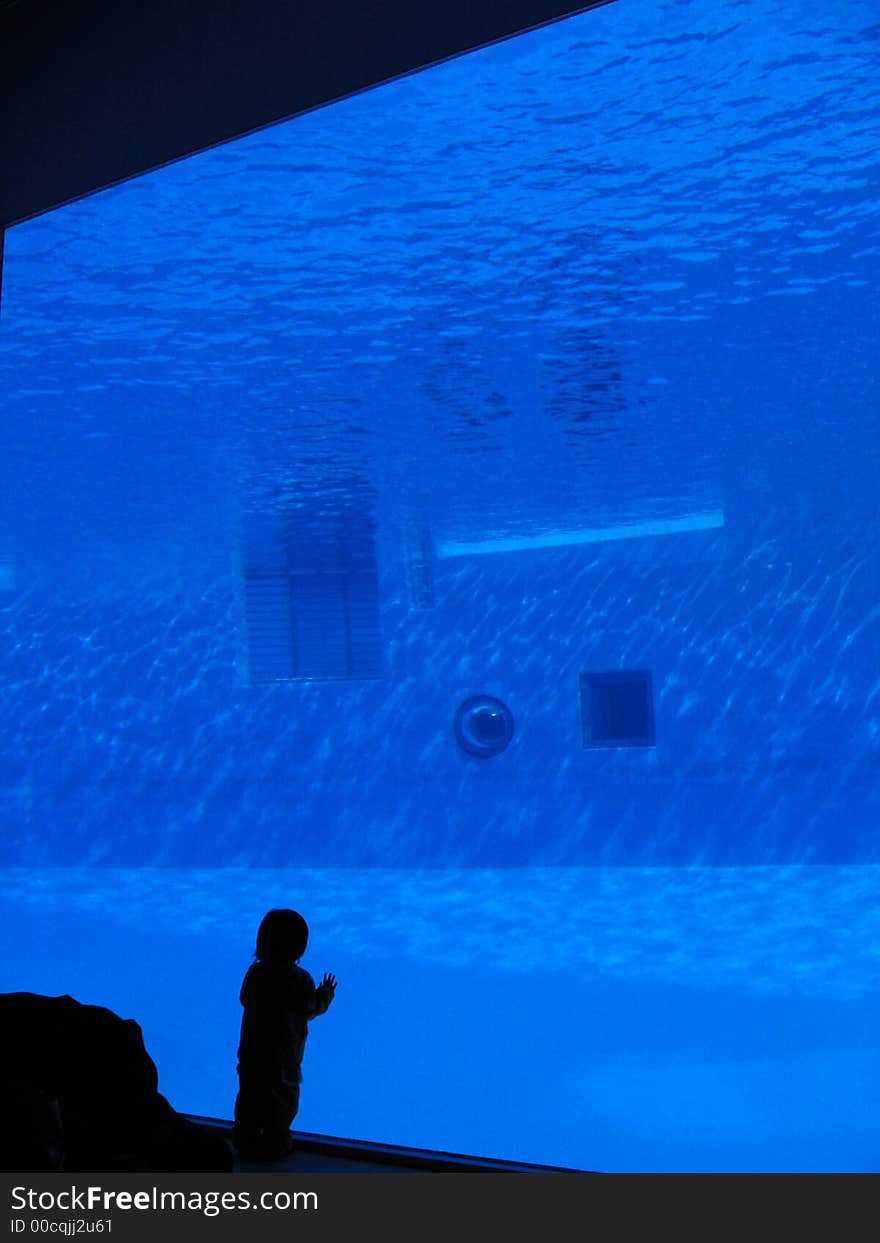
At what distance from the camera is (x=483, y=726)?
2219cm

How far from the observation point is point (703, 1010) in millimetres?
18719

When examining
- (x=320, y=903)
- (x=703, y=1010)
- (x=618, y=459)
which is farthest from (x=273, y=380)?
(x=320, y=903)

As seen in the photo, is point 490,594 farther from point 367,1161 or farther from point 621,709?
point 367,1161

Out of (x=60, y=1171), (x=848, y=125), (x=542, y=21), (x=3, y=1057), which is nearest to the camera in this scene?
(x=60, y=1171)

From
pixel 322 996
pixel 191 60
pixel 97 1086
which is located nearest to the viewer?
pixel 97 1086

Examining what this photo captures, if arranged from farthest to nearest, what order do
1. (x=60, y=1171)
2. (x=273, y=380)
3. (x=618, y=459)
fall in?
(x=618, y=459), (x=273, y=380), (x=60, y=1171)

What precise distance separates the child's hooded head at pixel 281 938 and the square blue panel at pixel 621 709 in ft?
56.4

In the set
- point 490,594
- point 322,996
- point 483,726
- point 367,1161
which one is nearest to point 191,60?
point 322,996

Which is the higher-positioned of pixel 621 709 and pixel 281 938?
pixel 621 709

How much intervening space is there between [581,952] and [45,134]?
781 inches

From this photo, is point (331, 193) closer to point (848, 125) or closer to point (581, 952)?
point (848, 125)

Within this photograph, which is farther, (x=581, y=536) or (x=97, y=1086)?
(x=581, y=536)

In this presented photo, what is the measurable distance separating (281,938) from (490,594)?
18.0 metres

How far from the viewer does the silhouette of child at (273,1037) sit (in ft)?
11.8
